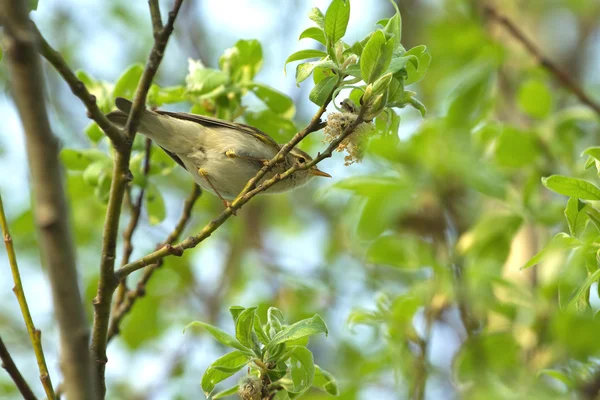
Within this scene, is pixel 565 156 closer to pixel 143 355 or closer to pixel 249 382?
pixel 249 382

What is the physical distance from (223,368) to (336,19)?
1.17 meters

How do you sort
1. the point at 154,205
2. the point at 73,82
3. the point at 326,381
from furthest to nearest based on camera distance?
1. the point at 154,205
2. the point at 326,381
3. the point at 73,82

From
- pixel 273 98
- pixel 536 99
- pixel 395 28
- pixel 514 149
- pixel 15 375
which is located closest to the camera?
pixel 15 375

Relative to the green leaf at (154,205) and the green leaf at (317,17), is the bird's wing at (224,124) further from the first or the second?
the green leaf at (317,17)

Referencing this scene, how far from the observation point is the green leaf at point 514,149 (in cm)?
362

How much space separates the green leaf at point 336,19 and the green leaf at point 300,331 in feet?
2.92

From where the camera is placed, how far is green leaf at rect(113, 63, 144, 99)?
10.2 ft

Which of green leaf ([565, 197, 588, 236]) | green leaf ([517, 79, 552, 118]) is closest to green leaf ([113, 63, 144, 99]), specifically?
green leaf ([565, 197, 588, 236])

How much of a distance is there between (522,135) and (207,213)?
4127 mm

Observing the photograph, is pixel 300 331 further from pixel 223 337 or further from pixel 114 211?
pixel 114 211

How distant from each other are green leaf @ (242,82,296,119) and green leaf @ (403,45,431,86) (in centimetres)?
91

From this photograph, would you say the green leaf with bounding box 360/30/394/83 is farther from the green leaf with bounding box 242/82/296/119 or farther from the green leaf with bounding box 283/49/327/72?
the green leaf with bounding box 242/82/296/119

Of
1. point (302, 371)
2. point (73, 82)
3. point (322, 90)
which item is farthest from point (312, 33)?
point (302, 371)

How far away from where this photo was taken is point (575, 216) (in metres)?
2.02
